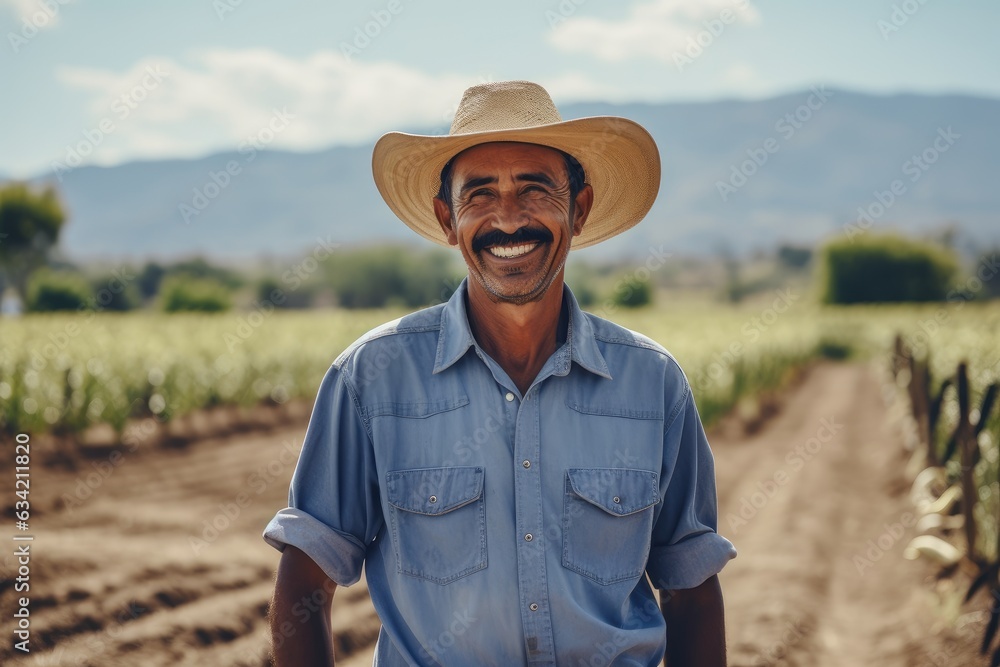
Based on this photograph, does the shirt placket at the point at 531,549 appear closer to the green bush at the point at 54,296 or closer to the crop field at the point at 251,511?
the crop field at the point at 251,511

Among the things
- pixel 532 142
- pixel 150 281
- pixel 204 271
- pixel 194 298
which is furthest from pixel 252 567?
pixel 150 281

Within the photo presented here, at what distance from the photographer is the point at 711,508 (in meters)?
2.21

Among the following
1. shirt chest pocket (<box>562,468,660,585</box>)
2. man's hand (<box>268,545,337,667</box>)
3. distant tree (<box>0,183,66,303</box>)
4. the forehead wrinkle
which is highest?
distant tree (<box>0,183,66,303</box>)

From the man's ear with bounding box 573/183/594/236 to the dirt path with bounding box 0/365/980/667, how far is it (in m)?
3.24

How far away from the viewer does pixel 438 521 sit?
197 cm

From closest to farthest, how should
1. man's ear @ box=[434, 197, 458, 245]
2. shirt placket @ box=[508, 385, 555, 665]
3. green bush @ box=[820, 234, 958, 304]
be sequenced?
1. shirt placket @ box=[508, 385, 555, 665]
2. man's ear @ box=[434, 197, 458, 245]
3. green bush @ box=[820, 234, 958, 304]

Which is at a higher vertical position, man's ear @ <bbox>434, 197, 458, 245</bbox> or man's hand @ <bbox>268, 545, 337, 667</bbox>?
man's ear @ <bbox>434, 197, 458, 245</bbox>

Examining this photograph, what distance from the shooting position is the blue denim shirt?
6.32 ft

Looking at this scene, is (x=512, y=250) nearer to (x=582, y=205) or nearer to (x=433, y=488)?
(x=582, y=205)

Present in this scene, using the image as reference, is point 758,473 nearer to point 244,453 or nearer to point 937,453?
point 937,453

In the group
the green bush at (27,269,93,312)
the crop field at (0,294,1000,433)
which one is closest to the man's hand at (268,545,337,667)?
the crop field at (0,294,1000,433)

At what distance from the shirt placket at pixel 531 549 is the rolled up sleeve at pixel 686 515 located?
0.36 m

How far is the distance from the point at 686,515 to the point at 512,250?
0.80 m

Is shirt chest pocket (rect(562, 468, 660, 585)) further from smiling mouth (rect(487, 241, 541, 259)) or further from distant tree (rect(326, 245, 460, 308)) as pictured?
distant tree (rect(326, 245, 460, 308))
